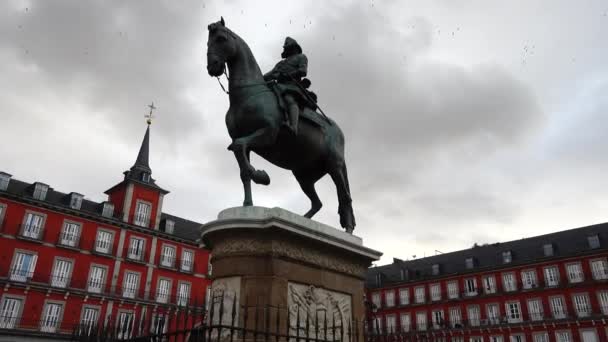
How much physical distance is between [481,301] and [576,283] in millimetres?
10109

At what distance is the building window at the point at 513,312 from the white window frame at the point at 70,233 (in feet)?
144

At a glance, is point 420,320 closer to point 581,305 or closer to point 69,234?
point 581,305

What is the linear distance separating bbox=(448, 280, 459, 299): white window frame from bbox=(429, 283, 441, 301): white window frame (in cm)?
140

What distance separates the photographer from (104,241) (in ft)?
136

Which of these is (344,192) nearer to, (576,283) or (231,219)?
(231,219)

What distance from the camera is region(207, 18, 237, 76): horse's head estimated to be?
6.21 metres

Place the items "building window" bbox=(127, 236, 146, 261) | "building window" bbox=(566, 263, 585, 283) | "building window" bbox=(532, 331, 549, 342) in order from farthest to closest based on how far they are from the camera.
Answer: "building window" bbox=(532, 331, 549, 342)
"building window" bbox=(566, 263, 585, 283)
"building window" bbox=(127, 236, 146, 261)

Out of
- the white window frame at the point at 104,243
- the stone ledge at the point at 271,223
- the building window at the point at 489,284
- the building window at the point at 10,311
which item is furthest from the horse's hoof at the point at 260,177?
the building window at the point at 489,284

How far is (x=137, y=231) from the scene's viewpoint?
4391cm

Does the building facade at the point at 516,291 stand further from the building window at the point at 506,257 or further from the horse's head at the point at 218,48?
the horse's head at the point at 218,48

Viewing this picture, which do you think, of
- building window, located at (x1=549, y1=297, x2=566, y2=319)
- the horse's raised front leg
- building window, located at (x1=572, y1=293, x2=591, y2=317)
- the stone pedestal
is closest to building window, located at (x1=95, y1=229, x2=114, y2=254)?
the stone pedestal

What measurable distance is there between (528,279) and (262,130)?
52235 mm

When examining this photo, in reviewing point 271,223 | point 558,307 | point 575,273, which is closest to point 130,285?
point 271,223

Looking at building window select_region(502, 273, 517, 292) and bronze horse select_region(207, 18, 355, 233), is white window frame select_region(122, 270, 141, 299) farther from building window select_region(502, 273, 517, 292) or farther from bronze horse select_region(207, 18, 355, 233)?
building window select_region(502, 273, 517, 292)
